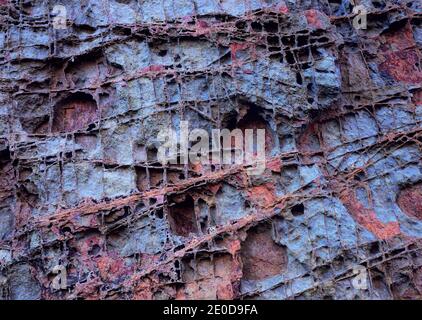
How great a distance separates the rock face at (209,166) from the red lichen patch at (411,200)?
0.02 meters

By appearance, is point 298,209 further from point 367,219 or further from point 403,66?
point 403,66

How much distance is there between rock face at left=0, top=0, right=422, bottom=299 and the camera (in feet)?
21.4

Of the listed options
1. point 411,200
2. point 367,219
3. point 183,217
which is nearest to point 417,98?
point 411,200

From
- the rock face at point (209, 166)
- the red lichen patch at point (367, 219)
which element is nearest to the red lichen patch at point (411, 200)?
the rock face at point (209, 166)

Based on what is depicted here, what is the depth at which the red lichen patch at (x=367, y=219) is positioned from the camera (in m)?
6.82

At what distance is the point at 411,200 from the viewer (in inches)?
285

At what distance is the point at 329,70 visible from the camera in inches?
293

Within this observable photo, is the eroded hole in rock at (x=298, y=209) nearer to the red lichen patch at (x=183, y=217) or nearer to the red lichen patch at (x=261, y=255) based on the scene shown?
the red lichen patch at (x=261, y=255)

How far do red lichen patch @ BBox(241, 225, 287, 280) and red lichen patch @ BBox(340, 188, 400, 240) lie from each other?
1.08 m

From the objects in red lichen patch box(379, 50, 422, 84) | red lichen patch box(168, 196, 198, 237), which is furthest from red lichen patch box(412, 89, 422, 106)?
red lichen patch box(168, 196, 198, 237)

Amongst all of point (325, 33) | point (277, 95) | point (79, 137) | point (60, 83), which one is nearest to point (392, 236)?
point (277, 95)

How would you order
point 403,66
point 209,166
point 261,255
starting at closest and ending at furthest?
point 261,255 < point 209,166 < point 403,66

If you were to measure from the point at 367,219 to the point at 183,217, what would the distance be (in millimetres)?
2370

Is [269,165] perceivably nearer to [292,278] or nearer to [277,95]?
[277,95]
